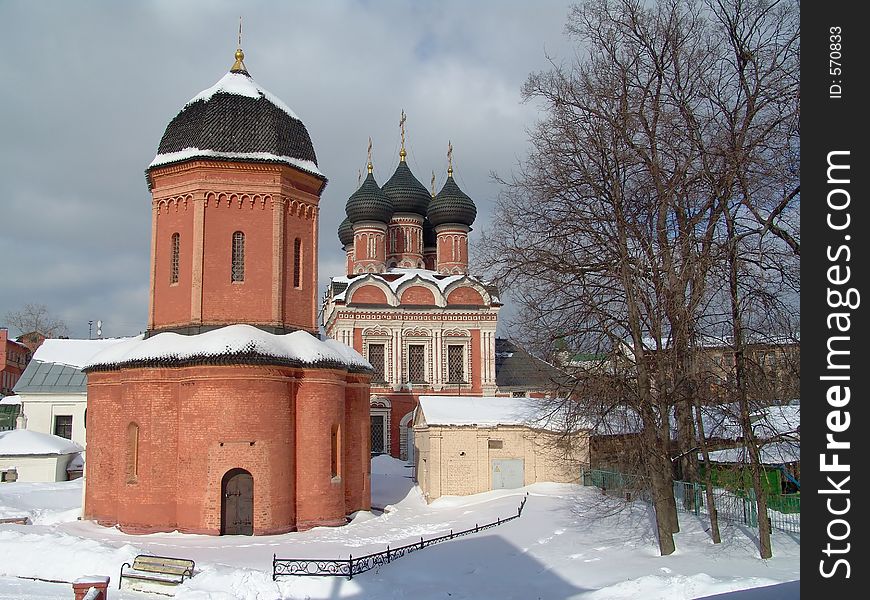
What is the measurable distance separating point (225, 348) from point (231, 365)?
0.40 m

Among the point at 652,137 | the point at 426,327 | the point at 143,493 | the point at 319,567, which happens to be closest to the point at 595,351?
the point at 652,137

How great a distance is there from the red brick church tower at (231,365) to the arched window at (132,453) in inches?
1.8

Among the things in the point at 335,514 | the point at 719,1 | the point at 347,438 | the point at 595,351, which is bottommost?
the point at 335,514

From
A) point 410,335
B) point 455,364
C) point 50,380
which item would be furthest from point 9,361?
point 455,364

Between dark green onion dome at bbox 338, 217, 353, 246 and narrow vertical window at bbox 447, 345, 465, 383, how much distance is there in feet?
35.3

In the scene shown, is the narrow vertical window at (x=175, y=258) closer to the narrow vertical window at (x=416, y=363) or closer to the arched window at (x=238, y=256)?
the arched window at (x=238, y=256)

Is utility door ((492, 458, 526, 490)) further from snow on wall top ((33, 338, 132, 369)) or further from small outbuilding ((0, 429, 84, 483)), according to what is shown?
snow on wall top ((33, 338, 132, 369))

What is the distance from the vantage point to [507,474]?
74.1 feet

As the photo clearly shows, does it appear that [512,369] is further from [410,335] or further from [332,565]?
[332,565]

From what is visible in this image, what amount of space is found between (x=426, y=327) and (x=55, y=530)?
21.0m

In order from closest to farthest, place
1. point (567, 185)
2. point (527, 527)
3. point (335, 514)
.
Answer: point (567, 185)
point (527, 527)
point (335, 514)

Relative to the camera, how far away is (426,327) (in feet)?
116
